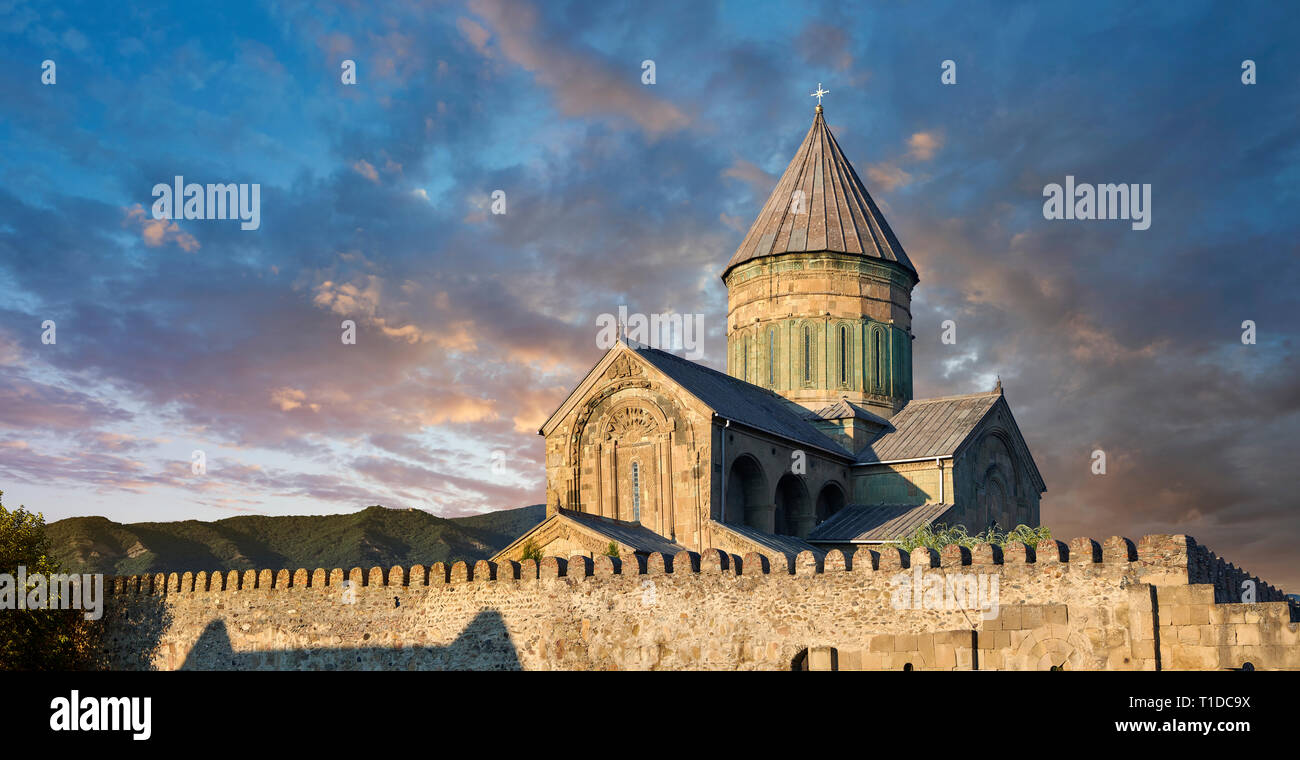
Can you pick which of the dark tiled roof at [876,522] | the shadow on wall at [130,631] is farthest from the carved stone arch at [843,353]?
the shadow on wall at [130,631]

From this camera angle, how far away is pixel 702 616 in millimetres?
19609

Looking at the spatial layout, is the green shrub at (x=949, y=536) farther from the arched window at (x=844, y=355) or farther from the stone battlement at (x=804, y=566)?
the arched window at (x=844, y=355)

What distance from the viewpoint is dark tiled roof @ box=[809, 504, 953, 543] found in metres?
29.2

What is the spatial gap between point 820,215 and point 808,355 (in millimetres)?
4515

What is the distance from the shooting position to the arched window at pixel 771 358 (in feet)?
120

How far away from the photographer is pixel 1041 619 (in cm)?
1733

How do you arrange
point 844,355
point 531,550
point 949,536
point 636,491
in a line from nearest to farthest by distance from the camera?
point 531,550 → point 949,536 → point 636,491 → point 844,355

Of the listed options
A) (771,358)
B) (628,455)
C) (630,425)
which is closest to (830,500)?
(771,358)

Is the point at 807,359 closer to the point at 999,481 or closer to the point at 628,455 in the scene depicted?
the point at 999,481

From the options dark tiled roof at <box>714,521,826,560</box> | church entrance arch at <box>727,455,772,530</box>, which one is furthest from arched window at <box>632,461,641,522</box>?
dark tiled roof at <box>714,521,826,560</box>

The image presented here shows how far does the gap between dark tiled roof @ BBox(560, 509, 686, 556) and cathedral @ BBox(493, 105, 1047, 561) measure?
8 cm
